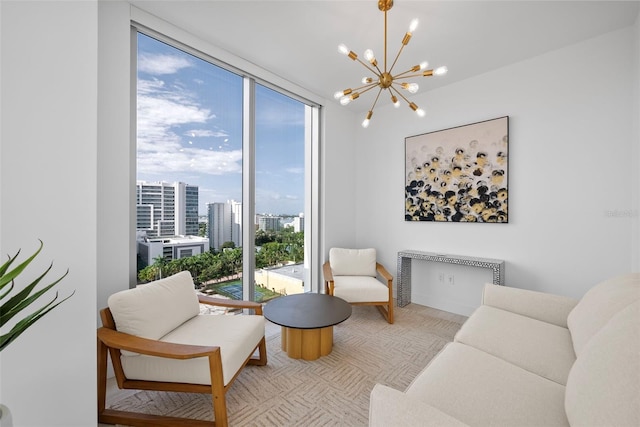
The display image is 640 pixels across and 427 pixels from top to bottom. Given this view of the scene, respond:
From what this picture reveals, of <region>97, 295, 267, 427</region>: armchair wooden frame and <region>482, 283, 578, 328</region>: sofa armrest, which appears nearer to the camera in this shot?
<region>97, 295, 267, 427</region>: armchair wooden frame

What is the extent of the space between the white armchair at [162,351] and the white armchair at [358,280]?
1.35 meters

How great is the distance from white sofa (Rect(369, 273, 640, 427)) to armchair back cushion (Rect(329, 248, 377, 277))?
65.8 inches

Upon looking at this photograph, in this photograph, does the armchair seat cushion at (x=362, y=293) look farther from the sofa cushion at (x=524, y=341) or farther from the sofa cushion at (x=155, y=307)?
the sofa cushion at (x=155, y=307)

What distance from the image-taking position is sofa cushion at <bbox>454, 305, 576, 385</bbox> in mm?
1376

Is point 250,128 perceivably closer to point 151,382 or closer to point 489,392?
point 151,382

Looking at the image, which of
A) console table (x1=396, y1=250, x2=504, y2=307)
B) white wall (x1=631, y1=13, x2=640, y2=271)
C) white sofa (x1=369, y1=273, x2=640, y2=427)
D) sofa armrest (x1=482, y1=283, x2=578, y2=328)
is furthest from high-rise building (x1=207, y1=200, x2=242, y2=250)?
white wall (x1=631, y1=13, x2=640, y2=271)

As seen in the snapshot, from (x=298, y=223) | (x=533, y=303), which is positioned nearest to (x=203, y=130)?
(x=298, y=223)

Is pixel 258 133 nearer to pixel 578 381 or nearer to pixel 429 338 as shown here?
pixel 429 338

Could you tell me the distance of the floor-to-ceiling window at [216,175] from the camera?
234cm

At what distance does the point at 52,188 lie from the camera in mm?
1292

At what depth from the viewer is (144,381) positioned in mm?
1577

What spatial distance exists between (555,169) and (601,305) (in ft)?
5.89

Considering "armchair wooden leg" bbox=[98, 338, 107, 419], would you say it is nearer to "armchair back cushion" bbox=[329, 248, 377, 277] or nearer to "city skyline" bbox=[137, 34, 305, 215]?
"city skyline" bbox=[137, 34, 305, 215]

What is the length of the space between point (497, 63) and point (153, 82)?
11.5 ft
